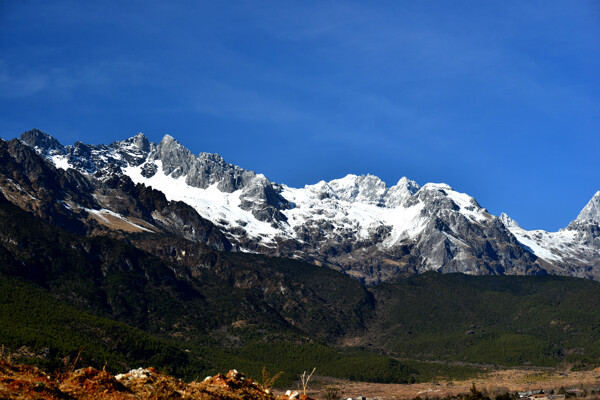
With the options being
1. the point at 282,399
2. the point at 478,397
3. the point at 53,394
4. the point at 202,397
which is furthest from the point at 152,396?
the point at 478,397

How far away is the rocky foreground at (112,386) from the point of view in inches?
1240

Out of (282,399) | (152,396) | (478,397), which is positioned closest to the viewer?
(152,396)

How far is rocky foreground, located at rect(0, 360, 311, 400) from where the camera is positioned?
31484 mm

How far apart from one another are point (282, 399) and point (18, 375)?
14162mm

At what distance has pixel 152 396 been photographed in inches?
1353

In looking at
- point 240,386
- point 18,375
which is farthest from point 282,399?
point 18,375

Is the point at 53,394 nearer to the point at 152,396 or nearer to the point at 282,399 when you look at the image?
the point at 152,396

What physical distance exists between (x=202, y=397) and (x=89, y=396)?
5.78 m

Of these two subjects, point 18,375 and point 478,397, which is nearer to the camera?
point 18,375

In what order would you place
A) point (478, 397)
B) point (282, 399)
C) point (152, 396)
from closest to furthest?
1. point (152, 396)
2. point (282, 399)
3. point (478, 397)

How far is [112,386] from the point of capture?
111 feet

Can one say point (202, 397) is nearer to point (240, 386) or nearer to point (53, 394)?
point (240, 386)

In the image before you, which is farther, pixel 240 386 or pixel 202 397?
pixel 240 386

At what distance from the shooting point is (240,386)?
126 ft
